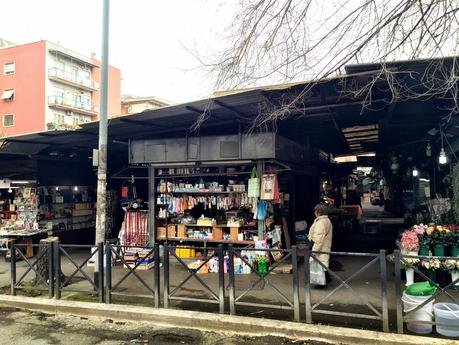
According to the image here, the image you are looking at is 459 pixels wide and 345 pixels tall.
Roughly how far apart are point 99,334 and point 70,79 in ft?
137

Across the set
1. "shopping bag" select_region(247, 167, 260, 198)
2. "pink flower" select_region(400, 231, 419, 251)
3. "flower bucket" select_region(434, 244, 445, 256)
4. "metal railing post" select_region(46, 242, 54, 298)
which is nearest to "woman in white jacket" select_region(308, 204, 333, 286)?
"pink flower" select_region(400, 231, 419, 251)

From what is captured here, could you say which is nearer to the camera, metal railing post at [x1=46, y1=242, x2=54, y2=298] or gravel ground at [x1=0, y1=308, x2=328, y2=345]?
gravel ground at [x1=0, y1=308, x2=328, y2=345]

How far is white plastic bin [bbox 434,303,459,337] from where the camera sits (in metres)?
4.78

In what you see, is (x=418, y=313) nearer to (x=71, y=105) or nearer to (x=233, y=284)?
(x=233, y=284)

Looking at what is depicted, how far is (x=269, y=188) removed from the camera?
27.9ft

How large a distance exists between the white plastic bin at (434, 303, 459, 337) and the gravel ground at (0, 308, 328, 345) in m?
1.60

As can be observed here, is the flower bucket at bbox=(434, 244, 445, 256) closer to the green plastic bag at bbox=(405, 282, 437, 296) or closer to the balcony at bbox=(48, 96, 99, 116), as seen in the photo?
the green plastic bag at bbox=(405, 282, 437, 296)

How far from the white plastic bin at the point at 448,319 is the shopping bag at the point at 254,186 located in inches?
175

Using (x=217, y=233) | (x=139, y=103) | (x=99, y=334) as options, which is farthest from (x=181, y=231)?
(x=139, y=103)

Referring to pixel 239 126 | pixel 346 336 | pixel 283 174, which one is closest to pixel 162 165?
pixel 239 126

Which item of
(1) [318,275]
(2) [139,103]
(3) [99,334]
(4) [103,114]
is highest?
(2) [139,103]

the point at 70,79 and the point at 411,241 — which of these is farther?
the point at 70,79

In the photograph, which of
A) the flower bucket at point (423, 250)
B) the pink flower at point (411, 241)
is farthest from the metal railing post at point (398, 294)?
the flower bucket at point (423, 250)

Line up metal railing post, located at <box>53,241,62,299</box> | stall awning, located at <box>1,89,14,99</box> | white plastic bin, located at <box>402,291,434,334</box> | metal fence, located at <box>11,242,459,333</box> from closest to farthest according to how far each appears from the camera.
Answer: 1. white plastic bin, located at <box>402,291,434,334</box>
2. metal fence, located at <box>11,242,459,333</box>
3. metal railing post, located at <box>53,241,62,299</box>
4. stall awning, located at <box>1,89,14,99</box>
